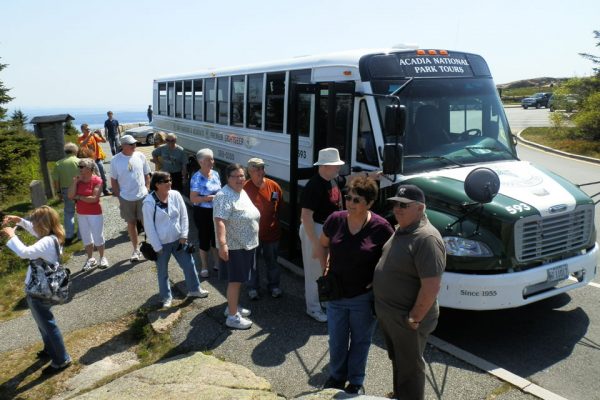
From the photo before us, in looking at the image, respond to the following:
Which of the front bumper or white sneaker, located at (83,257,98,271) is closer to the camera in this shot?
the front bumper

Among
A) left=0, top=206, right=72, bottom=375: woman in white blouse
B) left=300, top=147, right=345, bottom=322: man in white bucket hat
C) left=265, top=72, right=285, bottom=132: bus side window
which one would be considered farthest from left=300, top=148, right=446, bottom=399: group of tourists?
left=265, top=72, right=285, bottom=132: bus side window

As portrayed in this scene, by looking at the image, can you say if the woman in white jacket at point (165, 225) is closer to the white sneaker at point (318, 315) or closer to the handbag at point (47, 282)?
the handbag at point (47, 282)

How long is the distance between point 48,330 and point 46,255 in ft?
2.40

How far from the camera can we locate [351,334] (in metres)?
4.15

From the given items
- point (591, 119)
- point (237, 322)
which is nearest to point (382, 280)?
point (237, 322)

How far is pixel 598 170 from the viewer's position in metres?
16.2

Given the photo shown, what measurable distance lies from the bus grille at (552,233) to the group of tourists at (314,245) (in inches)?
67.7

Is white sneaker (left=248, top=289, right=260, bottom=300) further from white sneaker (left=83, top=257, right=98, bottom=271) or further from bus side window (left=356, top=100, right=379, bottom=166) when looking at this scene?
white sneaker (left=83, top=257, right=98, bottom=271)

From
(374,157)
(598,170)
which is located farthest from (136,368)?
(598,170)

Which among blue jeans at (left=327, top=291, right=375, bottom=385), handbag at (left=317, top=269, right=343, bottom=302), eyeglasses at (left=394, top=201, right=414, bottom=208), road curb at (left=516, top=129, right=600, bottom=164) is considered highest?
eyeglasses at (left=394, top=201, right=414, bottom=208)

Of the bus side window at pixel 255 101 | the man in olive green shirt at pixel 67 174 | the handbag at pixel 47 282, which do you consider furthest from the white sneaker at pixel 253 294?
the man in olive green shirt at pixel 67 174

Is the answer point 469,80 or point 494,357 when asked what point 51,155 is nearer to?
point 469,80

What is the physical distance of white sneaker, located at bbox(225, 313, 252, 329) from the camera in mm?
5543

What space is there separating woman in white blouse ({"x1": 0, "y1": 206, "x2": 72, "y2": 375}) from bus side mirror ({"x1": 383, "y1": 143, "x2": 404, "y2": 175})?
11.5 feet
